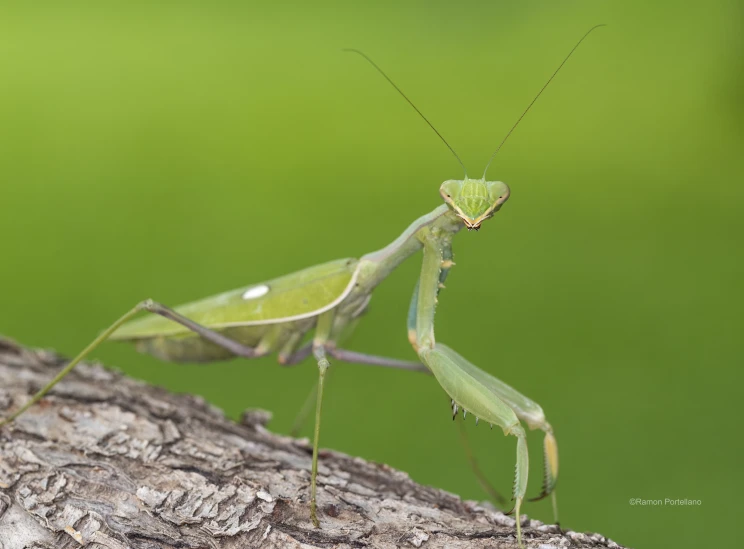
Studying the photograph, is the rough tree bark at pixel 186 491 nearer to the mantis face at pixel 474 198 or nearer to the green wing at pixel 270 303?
the green wing at pixel 270 303

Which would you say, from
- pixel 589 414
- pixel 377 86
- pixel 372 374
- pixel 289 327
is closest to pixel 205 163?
pixel 377 86

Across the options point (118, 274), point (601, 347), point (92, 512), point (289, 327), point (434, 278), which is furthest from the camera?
point (118, 274)

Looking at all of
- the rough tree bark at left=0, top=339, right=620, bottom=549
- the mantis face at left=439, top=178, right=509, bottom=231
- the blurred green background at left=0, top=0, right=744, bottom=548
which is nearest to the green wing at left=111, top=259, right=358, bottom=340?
the rough tree bark at left=0, top=339, right=620, bottom=549

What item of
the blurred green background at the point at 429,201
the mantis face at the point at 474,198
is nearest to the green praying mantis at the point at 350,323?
the mantis face at the point at 474,198

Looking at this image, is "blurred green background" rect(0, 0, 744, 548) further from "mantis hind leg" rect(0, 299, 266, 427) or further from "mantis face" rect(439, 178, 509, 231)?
"mantis face" rect(439, 178, 509, 231)

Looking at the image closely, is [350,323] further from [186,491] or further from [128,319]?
[186,491]

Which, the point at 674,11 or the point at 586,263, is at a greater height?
the point at 674,11

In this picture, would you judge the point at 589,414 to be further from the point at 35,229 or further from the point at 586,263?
the point at 35,229
